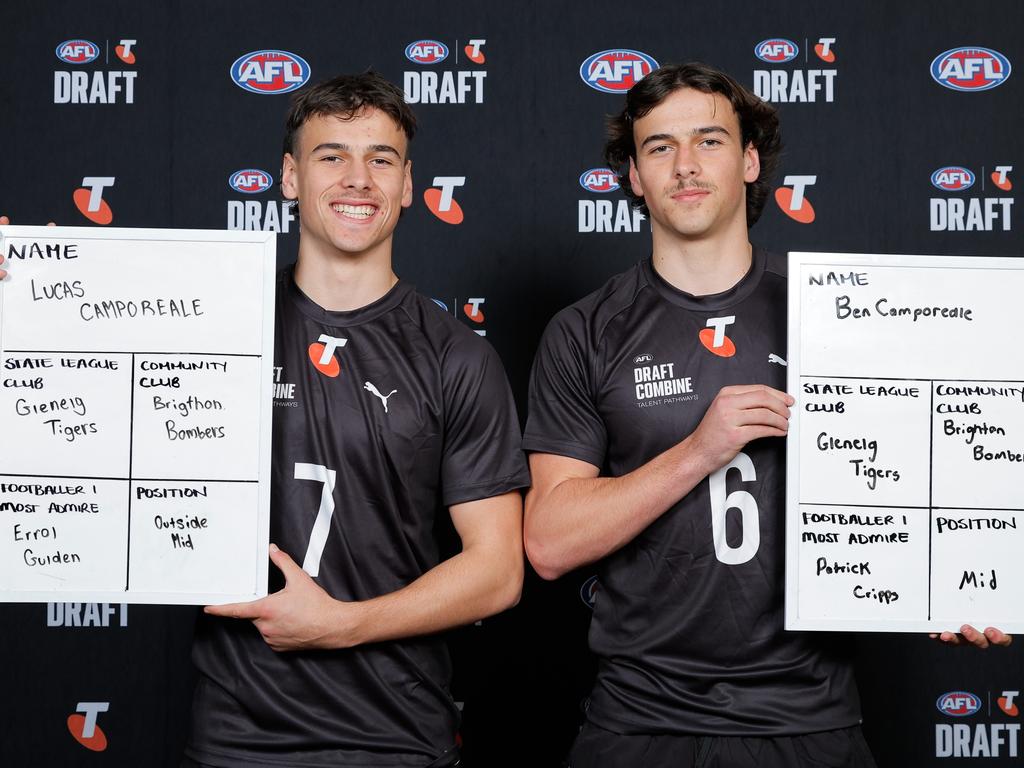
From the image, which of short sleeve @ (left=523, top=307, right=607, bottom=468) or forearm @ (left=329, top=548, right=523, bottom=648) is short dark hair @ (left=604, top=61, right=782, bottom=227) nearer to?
short sleeve @ (left=523, top=307, right=607, bottom=468)

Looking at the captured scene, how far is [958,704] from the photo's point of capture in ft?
7.84

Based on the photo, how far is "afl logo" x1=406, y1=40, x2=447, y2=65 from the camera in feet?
8.04

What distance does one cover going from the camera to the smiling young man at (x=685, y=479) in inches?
55.6

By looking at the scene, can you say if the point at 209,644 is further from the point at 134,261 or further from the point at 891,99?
the point at 891,99

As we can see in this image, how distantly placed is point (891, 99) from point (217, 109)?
1.65 m

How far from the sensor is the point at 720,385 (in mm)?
1512

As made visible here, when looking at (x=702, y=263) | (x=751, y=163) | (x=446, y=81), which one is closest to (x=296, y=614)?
(x=702, y=263)

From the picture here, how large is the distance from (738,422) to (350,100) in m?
0.78

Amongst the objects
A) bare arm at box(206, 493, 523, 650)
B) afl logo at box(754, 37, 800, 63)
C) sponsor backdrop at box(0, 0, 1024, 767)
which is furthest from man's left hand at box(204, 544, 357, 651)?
afl logo at box(754, 37, 800, 63)

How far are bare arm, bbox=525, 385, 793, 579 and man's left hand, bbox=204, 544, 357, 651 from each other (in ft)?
1.06

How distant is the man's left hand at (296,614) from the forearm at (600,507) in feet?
1.04

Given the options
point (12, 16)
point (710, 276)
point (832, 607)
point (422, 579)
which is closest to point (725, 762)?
point (832, 607)

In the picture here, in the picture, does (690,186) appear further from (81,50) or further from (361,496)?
(81,50)

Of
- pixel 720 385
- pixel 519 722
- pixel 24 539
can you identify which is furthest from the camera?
pixel 519 722
